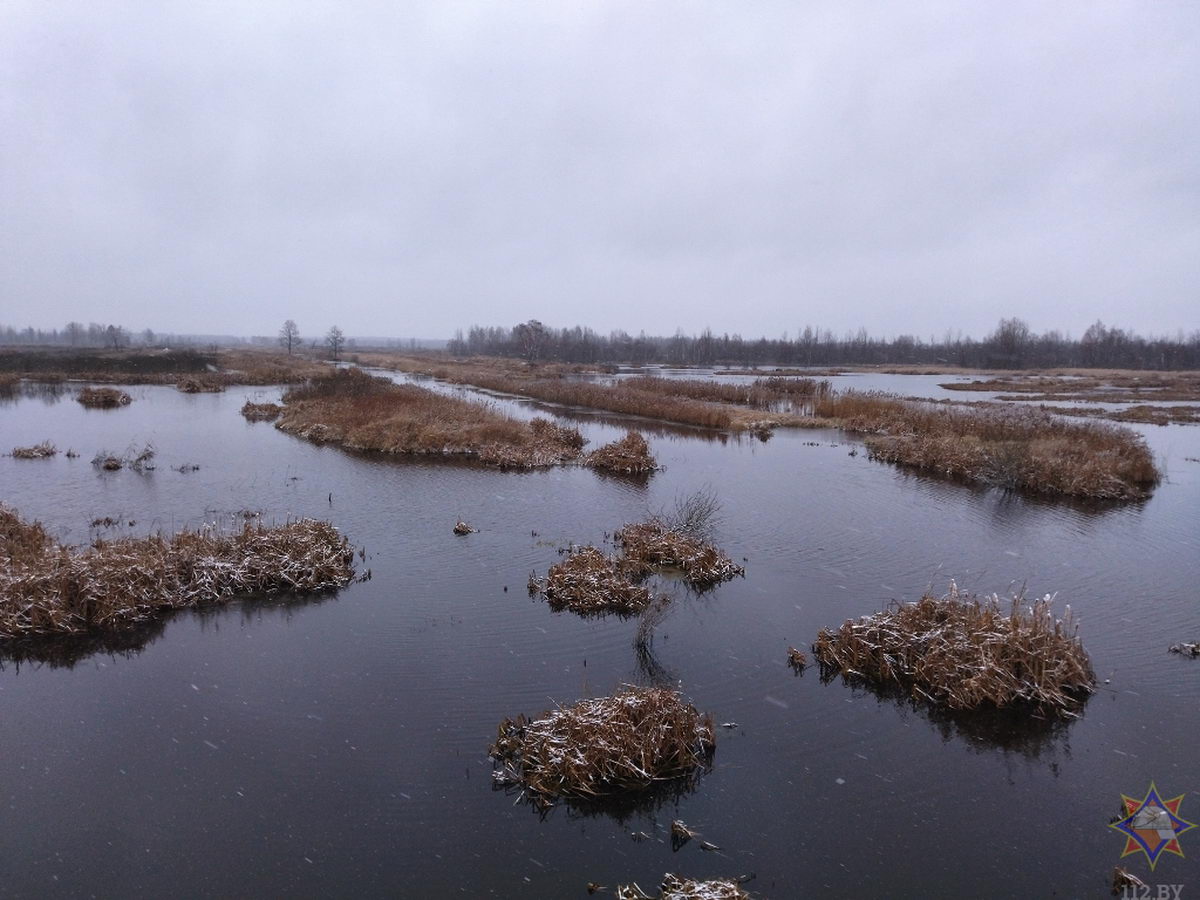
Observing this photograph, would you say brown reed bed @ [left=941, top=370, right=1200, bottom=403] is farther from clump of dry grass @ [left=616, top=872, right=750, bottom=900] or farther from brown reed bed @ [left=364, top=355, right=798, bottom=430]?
clump of dry grass @ [left=616, top=872, right=750, bottom=900]

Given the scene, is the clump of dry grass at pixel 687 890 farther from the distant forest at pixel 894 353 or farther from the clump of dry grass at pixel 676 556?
the distant forest at pixel 894 353

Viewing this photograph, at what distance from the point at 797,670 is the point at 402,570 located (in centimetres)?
733

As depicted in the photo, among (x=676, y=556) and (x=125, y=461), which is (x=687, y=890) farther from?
(x=125, y=461)

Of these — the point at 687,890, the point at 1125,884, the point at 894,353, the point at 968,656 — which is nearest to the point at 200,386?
the point at 968,656

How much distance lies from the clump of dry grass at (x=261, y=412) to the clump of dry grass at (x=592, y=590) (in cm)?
2512

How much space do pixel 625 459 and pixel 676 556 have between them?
900 cm

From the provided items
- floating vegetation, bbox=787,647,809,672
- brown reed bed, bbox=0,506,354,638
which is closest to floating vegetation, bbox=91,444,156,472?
brown reed bed, bbox=0,506,354,638

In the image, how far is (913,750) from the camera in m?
7.83

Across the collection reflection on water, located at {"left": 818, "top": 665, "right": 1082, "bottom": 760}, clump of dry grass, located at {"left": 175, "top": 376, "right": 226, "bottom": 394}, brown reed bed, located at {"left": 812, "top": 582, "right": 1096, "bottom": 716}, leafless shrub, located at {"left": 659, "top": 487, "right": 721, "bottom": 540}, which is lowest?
reflection on water, located at {"left": 818, "top": 665, "right": 1082, "bottom": 760}

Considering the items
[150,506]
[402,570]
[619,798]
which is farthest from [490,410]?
[619,798]

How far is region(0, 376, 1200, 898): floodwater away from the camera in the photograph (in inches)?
238

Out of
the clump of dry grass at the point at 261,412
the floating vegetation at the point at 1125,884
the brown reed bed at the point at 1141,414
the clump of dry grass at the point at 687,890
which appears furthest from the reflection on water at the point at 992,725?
the brown reed bed at the point at 1141,414

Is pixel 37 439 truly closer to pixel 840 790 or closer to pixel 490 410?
pixel 490 410

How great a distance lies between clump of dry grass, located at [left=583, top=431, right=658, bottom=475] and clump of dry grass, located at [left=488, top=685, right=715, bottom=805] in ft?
47.4
